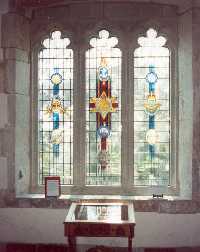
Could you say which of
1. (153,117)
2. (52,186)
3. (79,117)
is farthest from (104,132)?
(52,186)

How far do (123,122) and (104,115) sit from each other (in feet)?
0.75

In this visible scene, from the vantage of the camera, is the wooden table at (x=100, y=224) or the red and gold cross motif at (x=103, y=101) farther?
the red and gold cross motif at (x=103, y=101)

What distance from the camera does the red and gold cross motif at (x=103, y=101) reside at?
15.9 feet

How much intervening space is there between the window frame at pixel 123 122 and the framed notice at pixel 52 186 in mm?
198

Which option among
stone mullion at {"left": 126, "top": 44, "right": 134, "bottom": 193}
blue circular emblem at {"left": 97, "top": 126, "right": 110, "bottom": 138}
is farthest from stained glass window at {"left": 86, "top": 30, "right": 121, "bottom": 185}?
stone mullion at {"left": 126, "top": 44, "right": 134, "bottom": 193}

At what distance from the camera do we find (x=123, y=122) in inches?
191

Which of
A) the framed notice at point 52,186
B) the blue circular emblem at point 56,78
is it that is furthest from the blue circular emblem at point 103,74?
the framed notice at point 52,186

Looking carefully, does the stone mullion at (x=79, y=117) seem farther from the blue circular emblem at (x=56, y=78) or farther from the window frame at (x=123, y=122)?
the blue circular emblem at (x=56, y=78)

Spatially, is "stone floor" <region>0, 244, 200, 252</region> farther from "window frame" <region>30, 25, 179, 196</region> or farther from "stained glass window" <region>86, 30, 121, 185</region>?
"stained glass window" <region>86, 30, 121, 185</region>

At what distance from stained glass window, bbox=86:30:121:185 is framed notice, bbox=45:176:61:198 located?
39 centimetres

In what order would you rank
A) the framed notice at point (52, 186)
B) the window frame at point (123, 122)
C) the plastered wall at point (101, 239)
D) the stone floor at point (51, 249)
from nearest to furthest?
the stone floor at point (51, 249)
the plastered wall at point (101, 239)
the framed notice at point (52, 186)
the window frame at point (123, 122)

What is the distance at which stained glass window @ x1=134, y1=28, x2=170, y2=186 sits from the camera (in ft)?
15.9

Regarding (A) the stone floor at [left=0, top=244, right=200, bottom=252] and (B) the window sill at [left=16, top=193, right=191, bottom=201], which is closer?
(A) the stone floor at [left=0, top=244, right=200, bottom=252]

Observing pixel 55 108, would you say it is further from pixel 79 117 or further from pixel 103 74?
pixel 103 74
